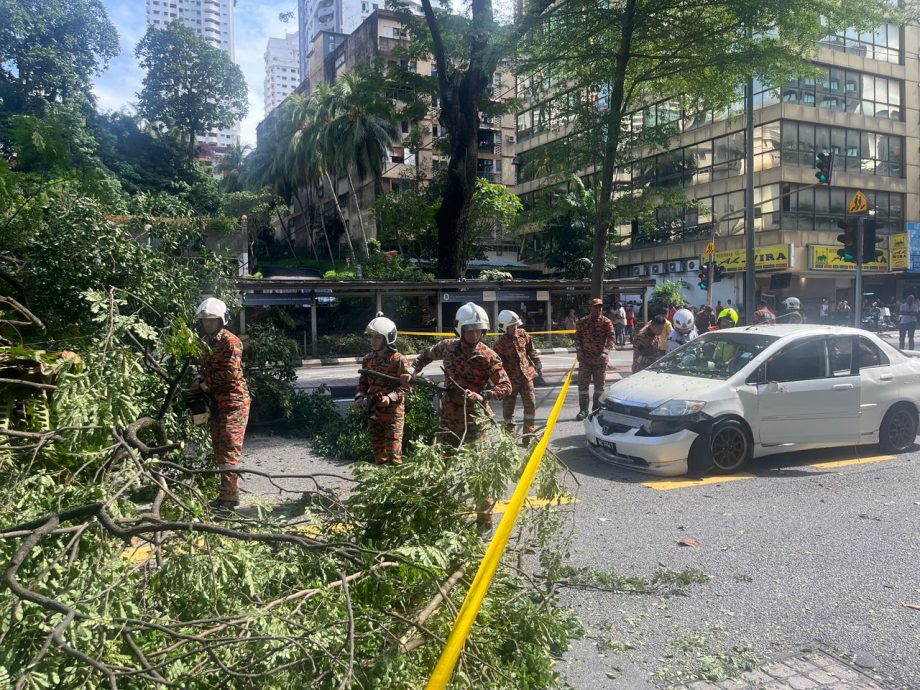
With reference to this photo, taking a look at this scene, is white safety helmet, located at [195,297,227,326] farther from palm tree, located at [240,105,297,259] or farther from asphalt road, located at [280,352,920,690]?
palm tree, located at [240,105,297,259]

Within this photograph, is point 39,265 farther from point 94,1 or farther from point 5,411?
point 94,1

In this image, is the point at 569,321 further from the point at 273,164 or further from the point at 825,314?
the point at 273,164

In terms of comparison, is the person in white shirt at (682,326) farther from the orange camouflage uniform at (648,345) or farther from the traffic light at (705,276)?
the traffic light at (705,276)

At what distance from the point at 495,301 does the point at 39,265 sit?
75.5ft

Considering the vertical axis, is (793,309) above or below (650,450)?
above

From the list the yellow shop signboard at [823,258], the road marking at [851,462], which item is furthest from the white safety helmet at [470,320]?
the yellow shop signboard at [823,258]

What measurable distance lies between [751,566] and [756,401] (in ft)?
9.38

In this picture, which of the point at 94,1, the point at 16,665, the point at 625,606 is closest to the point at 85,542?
the point at 16,665

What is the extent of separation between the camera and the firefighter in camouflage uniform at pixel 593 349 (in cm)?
1019

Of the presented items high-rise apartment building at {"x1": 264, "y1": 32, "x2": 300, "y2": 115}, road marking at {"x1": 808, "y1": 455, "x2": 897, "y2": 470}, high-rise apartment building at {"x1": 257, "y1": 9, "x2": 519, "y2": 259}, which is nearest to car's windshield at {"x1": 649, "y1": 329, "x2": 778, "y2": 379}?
road marking at {"x1": 808, "y1": 455, "x2": 897, "y2": 470}

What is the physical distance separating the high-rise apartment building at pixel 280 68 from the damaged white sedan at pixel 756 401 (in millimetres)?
194116

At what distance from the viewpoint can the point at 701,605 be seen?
13.3 feet

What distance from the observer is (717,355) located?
25.3 feet

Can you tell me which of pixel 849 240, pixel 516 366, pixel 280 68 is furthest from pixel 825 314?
pixel 280 68
